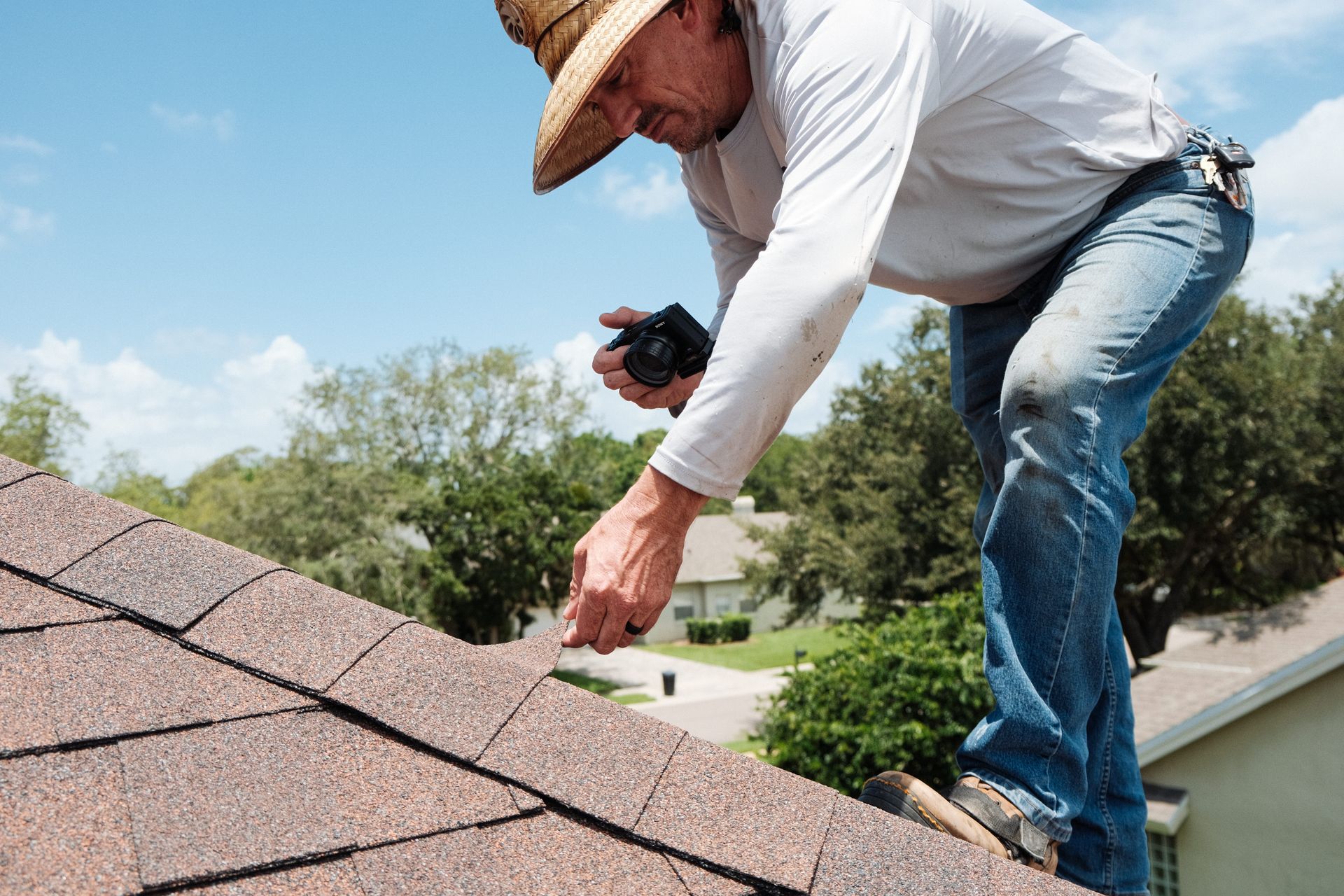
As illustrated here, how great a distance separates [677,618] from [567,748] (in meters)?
45.3

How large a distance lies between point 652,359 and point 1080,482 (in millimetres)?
905

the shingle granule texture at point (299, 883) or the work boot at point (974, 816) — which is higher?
the shingle granule texture at point (299, 883)

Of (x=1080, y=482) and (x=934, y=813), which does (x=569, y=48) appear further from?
(x=934, y=813)

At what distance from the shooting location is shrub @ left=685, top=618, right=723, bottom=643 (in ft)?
144

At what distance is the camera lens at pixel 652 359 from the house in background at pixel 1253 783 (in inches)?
390

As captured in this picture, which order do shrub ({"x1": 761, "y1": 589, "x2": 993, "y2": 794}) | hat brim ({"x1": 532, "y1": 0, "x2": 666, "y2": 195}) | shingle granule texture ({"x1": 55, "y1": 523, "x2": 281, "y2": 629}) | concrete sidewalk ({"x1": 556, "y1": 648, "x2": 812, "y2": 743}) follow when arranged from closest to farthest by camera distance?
shingle granule texture ({"x1": 55, "y1": 523, "x2": 281, "y2": 629}) < hat brim ({"x1": 532, "y1": 0, "x2": 666, "y2": 195}) < shrub ({"x1": 761, "y1": 589, "x2": 993, "y2": 794}) < concrete sidewalk ({"x1": 556, "y1": 648, "x2": 812, "y2": 743})

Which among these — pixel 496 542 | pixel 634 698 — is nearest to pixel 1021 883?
pixel 634 698

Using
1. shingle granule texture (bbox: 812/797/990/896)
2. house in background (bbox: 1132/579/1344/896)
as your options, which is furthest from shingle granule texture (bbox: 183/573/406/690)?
house in background (bbox: 1132/579/1344/896)

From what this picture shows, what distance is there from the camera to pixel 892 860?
135cm

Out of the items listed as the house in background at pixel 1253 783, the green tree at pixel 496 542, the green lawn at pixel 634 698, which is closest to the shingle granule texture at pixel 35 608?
the house in background at pixel 1253 783

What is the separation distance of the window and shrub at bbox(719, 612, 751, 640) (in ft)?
107

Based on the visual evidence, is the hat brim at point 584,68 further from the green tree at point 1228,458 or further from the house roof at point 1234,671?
the green tree at point 1228,458

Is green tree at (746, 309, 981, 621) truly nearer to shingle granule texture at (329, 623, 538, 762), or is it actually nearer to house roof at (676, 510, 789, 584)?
house roof at (676, 510, 789, 584)

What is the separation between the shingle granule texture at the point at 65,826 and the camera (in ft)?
3.59
